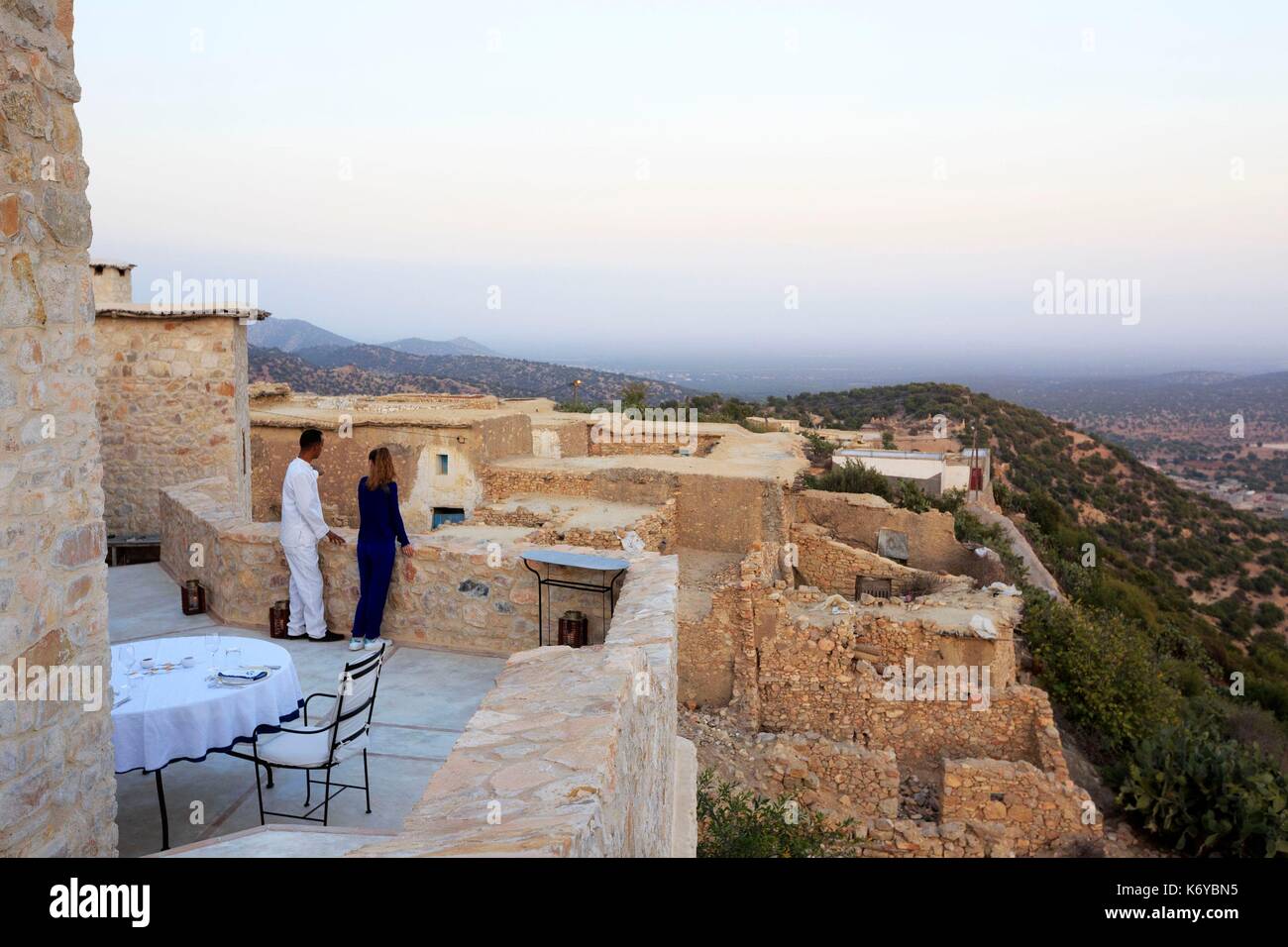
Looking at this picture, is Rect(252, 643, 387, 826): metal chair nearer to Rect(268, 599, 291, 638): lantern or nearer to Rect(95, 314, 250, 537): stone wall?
Rect(268, 599, 291, 638): lantern

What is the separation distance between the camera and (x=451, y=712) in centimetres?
559

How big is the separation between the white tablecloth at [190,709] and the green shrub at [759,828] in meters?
4.59

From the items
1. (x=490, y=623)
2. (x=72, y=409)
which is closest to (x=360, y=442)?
(x=490, y=623)

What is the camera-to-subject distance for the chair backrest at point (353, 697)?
4297 mm

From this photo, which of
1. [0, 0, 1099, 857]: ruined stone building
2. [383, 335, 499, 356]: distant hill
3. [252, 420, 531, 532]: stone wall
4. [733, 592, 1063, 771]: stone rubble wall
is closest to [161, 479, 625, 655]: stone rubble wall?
[0, 0, 1099, 857]: ruined stone building

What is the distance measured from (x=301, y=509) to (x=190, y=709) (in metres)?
2.48

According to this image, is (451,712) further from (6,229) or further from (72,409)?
(6,229)

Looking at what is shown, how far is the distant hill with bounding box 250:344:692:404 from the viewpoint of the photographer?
39.6 metres

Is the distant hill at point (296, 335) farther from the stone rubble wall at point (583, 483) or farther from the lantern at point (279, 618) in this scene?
the lantern at point (279, 618)

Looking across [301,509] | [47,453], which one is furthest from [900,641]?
[47,453]

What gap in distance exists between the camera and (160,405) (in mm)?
10773
